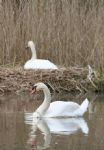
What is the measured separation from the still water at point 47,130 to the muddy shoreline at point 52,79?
1527mm

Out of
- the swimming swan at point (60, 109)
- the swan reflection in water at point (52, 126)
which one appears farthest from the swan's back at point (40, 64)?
the swan reflection in water at point (52, 126)

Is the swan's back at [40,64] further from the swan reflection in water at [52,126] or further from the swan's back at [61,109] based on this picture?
the swan reflection in water at [52,126]

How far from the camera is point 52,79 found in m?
13.9

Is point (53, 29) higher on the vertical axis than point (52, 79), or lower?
higher

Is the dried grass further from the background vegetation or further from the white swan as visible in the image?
the background vegetation

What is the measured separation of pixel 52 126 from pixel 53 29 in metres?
5.72

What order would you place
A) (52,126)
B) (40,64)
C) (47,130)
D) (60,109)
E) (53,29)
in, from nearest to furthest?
(47,130) → (52,126) → (60,109) → (40,64) → (53,29)

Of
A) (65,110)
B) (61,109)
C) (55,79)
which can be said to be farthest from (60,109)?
(55,79)

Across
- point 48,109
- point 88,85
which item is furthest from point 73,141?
point 88,85

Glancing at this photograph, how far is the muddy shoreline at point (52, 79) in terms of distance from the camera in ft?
45.1

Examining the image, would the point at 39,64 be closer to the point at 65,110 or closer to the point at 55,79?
the point at 55,79

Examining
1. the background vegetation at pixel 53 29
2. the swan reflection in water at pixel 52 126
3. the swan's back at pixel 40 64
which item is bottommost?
the swan reflection in water at pixel 52 126

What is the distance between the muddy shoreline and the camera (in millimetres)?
13758

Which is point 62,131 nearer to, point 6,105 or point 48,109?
point 48,109
